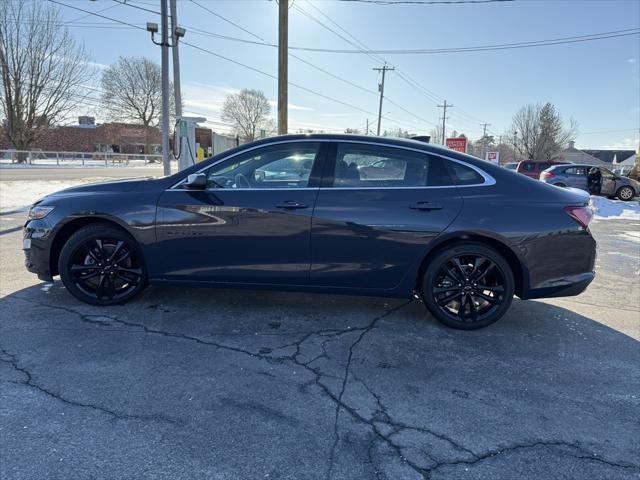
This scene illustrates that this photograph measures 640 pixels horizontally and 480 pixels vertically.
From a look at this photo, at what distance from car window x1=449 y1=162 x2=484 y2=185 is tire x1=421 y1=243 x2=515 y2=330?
534mm

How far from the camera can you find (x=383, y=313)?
4.06 m

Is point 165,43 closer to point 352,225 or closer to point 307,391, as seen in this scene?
point 352,225

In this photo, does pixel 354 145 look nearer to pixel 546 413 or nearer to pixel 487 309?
pixel 487 309

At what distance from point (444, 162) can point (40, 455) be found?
338 centimetres

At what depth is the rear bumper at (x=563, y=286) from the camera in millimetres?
3576

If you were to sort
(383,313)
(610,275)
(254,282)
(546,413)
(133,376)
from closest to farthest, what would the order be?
(546,413) < (133,376) < (254,282) < (383,313) < (610,275)

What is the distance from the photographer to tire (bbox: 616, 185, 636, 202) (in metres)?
17.9

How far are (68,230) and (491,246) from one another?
385cm

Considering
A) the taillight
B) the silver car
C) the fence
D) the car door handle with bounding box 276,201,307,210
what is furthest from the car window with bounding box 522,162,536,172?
the fence

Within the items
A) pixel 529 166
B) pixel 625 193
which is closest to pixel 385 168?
pixel 625 193

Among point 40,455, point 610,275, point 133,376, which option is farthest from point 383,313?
point 610,275

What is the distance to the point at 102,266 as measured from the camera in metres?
3.91

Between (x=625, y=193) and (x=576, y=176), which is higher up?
(x=576, y=176)

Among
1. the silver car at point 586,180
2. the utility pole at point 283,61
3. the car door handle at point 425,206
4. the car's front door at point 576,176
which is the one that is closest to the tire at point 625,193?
the silver car at point 586,180
